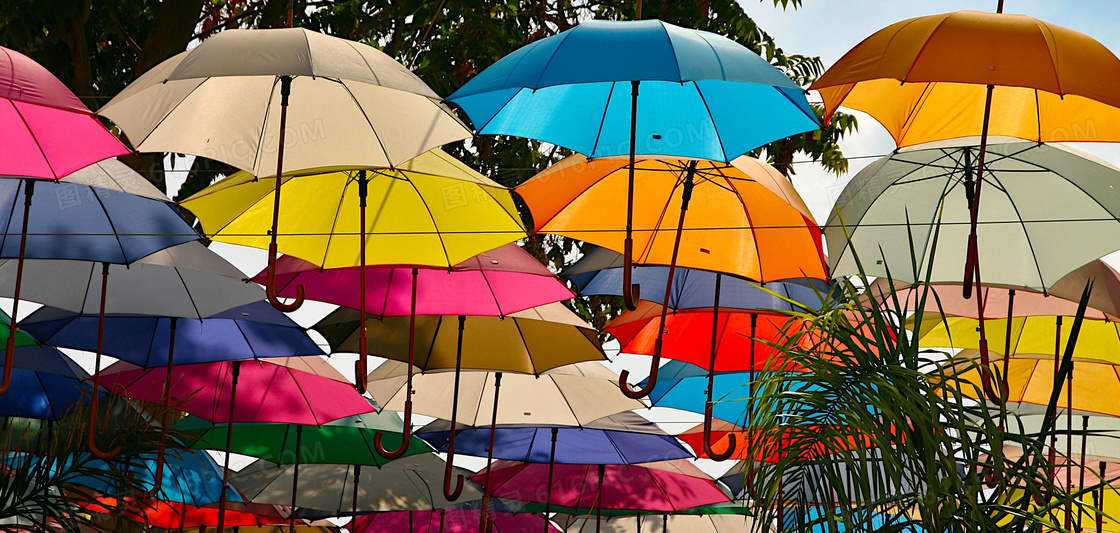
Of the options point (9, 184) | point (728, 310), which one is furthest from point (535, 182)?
point (9, 184)

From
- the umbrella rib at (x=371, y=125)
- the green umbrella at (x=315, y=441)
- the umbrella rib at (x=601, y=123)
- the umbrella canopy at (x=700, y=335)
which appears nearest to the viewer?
the umbrella rib at (x=371, y=125)

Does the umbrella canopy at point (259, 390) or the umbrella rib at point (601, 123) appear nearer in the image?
the umbrella rib at point (601, 123)

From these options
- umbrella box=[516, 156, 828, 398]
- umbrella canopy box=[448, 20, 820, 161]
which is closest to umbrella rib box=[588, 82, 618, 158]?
umbrella canopy box=[448, 20, 820, 161]

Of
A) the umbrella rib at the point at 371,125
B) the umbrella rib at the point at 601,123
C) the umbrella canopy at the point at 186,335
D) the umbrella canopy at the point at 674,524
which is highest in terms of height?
the umbrella rib at the point at 601,123

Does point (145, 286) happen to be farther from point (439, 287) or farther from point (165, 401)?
point (439, 287)

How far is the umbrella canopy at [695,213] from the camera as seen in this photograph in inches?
246

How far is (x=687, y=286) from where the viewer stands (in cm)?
722

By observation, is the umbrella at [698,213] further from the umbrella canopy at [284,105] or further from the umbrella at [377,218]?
the umbrella canopy at [284,105]

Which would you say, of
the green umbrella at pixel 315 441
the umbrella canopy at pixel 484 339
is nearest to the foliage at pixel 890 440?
the umbrella canopy at pixel 484 339

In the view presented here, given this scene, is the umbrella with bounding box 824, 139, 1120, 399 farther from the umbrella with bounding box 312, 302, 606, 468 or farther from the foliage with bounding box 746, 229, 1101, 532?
the foliage with bounding box 746, 229, 1101, 532

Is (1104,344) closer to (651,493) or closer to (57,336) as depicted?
(651,493)

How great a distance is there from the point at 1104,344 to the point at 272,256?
586 centimetres

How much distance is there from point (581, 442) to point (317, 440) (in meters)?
2.08

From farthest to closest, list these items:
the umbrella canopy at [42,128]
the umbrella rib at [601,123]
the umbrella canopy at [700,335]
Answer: the umbrella canopy at [700,335] → the umbrella rib at [601,123] → the umbrella canopy at [42,128]
